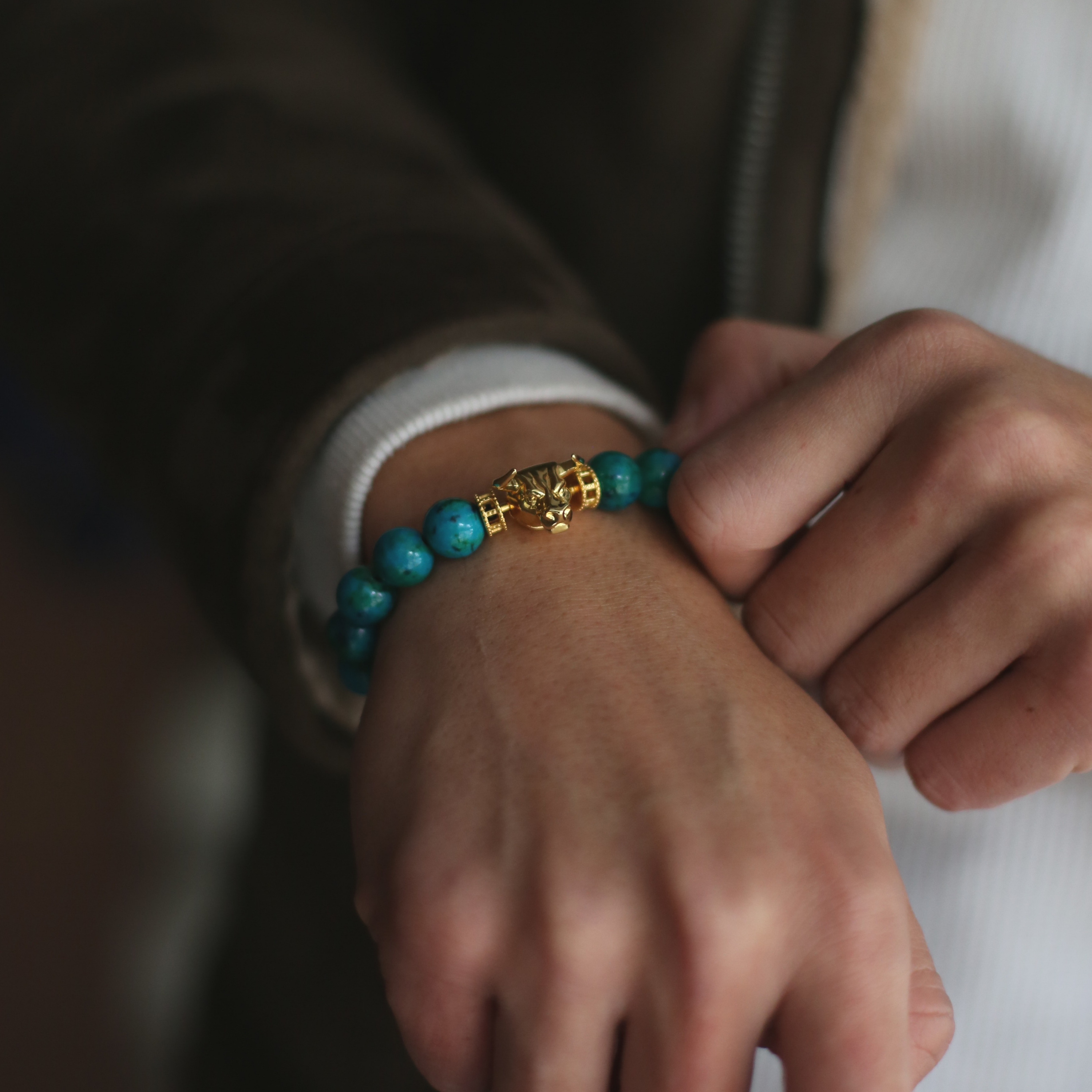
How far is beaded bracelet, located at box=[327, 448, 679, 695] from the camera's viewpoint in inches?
23.3

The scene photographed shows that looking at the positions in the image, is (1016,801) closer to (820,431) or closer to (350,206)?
(820,431)

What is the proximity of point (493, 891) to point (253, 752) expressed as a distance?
1.71 m

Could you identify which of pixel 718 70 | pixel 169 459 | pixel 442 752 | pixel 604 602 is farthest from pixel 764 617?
pixel 718 70

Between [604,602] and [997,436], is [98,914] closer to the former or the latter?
[604,602]

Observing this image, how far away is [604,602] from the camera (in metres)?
0.56

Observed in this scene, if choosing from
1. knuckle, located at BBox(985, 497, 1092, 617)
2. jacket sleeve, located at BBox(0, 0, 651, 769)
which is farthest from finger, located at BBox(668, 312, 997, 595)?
jacket sleeve, located at BBox(0, 0, 651, 769)

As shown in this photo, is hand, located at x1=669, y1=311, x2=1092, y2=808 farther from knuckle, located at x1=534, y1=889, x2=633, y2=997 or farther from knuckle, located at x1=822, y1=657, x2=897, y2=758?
knuckle, located at x1=534, y1=889, x2=633, y2=997

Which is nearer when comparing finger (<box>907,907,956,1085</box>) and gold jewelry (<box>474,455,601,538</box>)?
finger (<box>907,907,956,1085</box>)

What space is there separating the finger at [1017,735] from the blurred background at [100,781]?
164 cm

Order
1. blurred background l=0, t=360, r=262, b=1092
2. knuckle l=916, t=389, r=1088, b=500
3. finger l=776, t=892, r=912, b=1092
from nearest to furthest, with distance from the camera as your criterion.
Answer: finger l=776, t=892, r=912, b=1092 < knuckle l=916, t=389, r=1088, b=500 < blurred background l=0, t=360, r=262, b=1092

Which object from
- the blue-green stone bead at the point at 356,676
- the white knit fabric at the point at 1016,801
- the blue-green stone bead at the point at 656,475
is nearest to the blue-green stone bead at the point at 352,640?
the blue-green stone bead at the point at 356,676

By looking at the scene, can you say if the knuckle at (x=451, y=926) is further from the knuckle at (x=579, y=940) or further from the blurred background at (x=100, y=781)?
the blurred background at (x=100, y=781)

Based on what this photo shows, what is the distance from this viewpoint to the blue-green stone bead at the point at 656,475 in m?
0.63

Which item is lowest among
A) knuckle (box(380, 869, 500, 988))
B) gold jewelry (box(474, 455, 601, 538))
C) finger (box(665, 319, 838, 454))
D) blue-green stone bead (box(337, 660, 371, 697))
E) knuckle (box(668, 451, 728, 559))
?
blue-green stone bead (box(337, 660, 371, 697))
